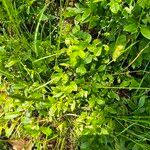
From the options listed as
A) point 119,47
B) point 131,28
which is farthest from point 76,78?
point 131,28

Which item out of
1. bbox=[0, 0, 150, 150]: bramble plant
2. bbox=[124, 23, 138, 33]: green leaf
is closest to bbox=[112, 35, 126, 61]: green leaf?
bbox=[0, 0, 150, 150]: bramble plant

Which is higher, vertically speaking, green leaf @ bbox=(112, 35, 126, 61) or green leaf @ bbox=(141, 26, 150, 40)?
green leaf @ bbox=(141, 26, 150, 40)

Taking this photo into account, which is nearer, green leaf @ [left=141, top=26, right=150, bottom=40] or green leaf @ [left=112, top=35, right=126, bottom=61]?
green leaf @ [left=141, top=26, right=150, bottom=40]

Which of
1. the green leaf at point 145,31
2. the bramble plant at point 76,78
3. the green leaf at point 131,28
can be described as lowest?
the bramble plant at point 76,78

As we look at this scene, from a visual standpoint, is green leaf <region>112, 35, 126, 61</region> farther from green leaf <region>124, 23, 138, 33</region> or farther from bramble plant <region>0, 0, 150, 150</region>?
green leaf <region>124, 23, 138, 33</region>

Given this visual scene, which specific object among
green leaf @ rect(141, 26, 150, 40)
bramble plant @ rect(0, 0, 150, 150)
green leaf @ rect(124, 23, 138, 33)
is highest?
green leaf @ rect(124, 23, 138, 33)

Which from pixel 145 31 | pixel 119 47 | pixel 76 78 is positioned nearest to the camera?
pixel 145 31

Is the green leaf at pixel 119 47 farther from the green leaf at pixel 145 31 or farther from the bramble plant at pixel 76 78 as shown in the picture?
the green leaf at pixel 145 31

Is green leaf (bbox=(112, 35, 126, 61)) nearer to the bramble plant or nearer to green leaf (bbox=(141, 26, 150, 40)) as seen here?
the bramble plant

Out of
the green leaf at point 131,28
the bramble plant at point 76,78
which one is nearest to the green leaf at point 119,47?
the bramble plant at point 76,78

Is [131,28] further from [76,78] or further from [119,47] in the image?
[76,78]
